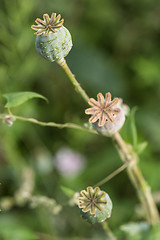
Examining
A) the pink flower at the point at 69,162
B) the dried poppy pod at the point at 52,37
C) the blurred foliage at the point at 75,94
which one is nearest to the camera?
the dried poppy pod at the point at 52,37

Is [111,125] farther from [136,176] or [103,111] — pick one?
[136,176]

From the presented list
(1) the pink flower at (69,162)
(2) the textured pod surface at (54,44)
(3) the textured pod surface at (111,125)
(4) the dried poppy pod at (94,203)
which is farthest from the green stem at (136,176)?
(1) the pink flower at (69,162)

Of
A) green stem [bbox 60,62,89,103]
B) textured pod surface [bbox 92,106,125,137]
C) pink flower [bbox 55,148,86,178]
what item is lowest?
textured pod surface [bbox 92,106,125,137]

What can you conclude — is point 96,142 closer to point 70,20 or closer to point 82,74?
point 82,74

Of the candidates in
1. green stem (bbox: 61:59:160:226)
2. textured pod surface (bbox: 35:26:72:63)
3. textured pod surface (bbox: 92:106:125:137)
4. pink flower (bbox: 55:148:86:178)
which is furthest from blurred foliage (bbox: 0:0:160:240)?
textured pod surface (bbox: 35:26:72:63)

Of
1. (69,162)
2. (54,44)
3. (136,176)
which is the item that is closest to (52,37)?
(54,44)

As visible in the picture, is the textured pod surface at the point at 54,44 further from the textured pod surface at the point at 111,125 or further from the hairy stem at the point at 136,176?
the hairy stem at the point at 136,176

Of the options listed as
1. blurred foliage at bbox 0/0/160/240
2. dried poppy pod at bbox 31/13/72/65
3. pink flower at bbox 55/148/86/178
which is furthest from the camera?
pink flower at bbox 55/148/86/178

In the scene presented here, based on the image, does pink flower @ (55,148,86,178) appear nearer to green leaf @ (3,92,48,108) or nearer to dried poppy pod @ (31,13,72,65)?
green leaf @ (3,92,48,108)
